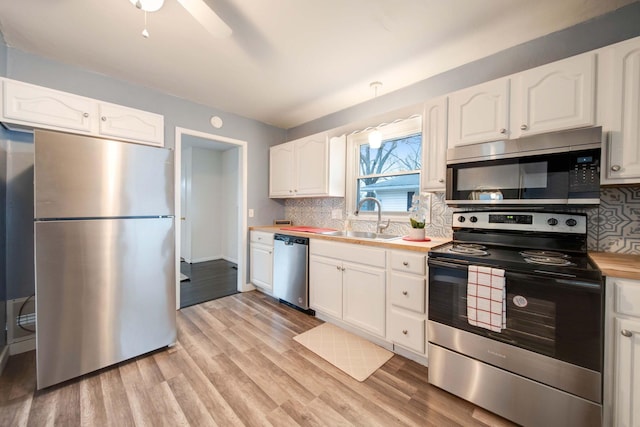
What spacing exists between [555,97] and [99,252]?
10.4ft

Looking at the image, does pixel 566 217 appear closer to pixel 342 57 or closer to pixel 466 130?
pixel 466 130

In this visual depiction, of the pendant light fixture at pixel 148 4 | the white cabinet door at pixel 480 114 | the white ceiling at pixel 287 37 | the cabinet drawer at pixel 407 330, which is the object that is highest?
the white ceiling at pixel 287 37

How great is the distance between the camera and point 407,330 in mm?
1850

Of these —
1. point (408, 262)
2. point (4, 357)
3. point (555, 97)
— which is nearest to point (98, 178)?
point (4, 357)

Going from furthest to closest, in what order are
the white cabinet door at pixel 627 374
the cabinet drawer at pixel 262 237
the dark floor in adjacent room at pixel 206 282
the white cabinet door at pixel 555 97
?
the dark floor in adjacent room at pixel 206 282 → the cabinet drawer at pixel 262 237 → the white cabinet door at pixel 555 97 → the white cabinet door at pixel 627 374

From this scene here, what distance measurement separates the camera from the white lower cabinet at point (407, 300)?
1771 millimetres

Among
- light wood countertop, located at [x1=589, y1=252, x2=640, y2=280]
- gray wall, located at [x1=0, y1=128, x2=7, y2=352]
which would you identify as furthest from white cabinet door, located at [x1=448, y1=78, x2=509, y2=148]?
gray wall, located at [x1=0, y1=128, x2=7, y2=352]


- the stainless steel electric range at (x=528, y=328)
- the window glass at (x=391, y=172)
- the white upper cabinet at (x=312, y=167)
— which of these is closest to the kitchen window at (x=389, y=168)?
the window glass at (x=391, y=172)

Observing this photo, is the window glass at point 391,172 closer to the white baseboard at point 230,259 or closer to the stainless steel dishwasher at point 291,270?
the stainless steel dishwasher at point 291,270

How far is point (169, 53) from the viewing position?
2.00 m

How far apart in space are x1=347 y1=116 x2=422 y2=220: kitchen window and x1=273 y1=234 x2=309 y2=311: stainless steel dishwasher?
83 centimetres

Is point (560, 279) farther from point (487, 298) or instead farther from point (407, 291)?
point (407, 291)

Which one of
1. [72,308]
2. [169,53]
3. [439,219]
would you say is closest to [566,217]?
[439,219]

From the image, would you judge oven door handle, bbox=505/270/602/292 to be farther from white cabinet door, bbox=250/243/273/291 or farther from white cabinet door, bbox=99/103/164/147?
white cabinet door, bbox=99/103/164/147
